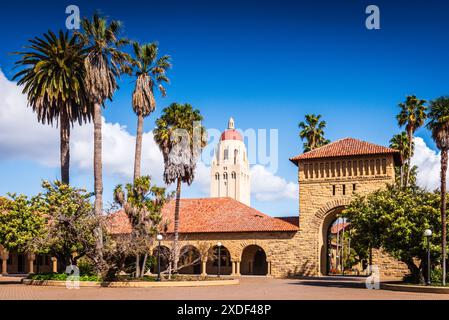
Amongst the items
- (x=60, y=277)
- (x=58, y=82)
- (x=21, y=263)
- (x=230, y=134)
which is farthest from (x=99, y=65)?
(x=230, y=134)

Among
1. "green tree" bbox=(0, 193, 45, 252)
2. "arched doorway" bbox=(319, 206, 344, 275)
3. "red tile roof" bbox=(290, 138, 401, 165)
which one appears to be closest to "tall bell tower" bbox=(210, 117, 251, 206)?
"arched doorway" bbox=(319, 206, 344, 275)

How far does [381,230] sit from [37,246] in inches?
765

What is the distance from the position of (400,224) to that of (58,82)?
78.2ft

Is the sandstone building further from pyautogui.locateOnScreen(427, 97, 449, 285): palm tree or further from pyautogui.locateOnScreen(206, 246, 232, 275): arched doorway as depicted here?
pyautogui.locateOnScreen(427, 97, 449, 285): palm tree

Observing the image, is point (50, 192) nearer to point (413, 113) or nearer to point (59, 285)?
point (59, 285)

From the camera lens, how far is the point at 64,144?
4075cm

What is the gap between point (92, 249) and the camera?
111 feet

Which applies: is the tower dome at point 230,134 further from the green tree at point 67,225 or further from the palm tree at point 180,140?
the green tree at point 67,225

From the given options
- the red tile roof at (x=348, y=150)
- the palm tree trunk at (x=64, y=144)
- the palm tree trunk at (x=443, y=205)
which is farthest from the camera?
the red tile roof at (x=348, y=150)

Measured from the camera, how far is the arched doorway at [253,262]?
57.2 meters

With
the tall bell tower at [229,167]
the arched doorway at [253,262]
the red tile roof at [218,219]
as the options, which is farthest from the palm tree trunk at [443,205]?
the tall bell tower at [229,167]

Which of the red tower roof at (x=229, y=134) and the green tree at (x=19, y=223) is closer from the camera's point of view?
the green tree at (x=19, y=223)

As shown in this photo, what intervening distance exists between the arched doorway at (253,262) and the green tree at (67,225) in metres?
24.3
